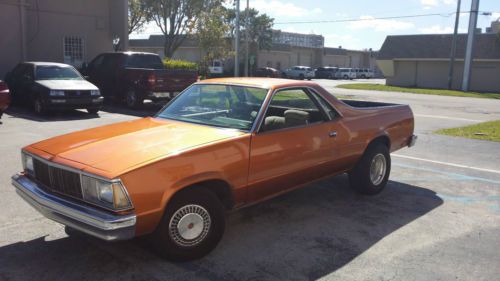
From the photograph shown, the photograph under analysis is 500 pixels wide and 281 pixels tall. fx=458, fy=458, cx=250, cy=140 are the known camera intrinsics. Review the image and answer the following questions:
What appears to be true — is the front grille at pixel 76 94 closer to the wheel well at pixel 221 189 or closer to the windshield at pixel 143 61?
the windshield at pixel 143 61

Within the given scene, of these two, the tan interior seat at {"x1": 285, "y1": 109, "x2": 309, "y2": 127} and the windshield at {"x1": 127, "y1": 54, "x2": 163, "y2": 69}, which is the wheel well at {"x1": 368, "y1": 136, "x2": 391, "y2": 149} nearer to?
the tan interior seat at {"x1": 285, "y1": 109, "x2": 309, "y2": 127}

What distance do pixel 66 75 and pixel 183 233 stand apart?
38.5 ft

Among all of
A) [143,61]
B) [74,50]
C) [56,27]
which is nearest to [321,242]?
[143,61]

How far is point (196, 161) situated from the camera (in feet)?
12.5

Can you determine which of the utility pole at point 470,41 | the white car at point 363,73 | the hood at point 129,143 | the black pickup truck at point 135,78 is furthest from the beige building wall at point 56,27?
the white car at point 363,73

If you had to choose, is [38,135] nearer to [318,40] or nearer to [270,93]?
[270,93]

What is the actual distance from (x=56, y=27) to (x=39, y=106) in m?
8.27

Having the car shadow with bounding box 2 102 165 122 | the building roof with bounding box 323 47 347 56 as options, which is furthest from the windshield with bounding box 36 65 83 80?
the building roof with bounding box 323 47 347 56

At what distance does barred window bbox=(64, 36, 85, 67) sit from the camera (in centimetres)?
2038

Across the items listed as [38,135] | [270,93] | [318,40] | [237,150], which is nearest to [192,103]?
[270,93]

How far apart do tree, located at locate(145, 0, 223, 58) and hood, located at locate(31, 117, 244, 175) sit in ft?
113

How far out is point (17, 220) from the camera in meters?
4.78

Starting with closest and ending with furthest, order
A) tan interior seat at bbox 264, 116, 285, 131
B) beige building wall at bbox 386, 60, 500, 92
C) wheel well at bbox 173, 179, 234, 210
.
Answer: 1. wheel well at bbox 173, 179, 234, 210
2. tan interior seat at bbox 264, 116, 285, 131
3. beige building wall at bbox 386, 60, 500, 92

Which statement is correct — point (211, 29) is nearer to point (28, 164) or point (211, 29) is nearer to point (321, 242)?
point (28, 164)
